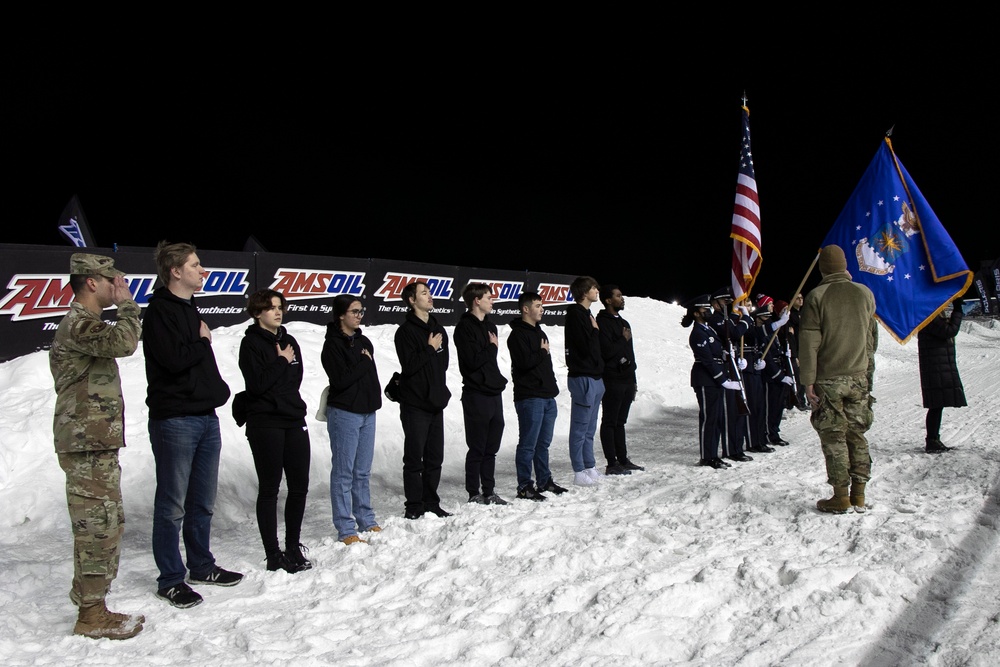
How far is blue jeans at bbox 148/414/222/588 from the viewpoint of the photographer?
13.9 feet

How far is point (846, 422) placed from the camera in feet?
17.6

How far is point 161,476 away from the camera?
4.23m

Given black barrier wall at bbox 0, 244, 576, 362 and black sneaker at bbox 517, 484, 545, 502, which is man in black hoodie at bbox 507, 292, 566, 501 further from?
black barrier wall at bbox 0, 244, 576, 362

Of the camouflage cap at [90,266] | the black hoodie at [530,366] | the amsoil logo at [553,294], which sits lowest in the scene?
the black hoodie at [530,366]

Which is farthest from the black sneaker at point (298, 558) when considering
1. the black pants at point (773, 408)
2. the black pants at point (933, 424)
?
the black pants at point (773, 408)

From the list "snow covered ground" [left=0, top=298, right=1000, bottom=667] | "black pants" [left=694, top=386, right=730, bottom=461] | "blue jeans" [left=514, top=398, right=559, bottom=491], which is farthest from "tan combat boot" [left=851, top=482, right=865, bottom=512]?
"black pants" [left=694, top=386, right=730, bottom=461]

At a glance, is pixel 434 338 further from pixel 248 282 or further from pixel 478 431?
pixel 248 282

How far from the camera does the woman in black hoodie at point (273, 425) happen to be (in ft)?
15.5

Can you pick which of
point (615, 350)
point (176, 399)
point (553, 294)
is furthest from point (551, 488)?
point (553, 294)

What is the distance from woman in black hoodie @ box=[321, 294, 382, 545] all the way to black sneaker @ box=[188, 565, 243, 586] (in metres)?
0.87

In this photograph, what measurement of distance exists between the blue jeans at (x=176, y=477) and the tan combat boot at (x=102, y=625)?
51 cm

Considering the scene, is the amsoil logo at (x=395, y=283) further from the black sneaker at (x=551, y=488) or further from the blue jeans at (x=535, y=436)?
the black sneaker at (x=551, y=488)

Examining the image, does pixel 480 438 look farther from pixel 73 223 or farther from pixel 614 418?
Answer: pixel 73 223

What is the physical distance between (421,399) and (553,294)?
1171 cm
